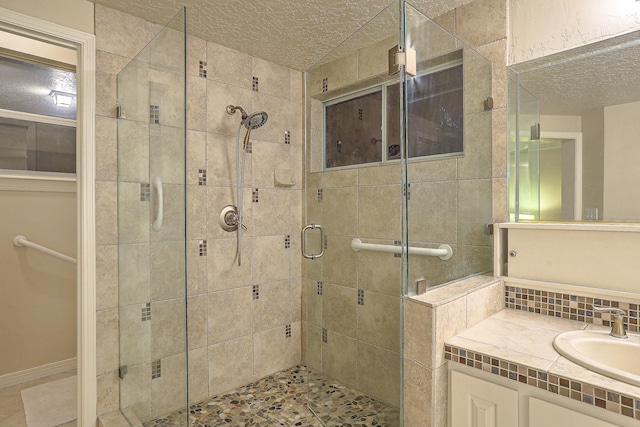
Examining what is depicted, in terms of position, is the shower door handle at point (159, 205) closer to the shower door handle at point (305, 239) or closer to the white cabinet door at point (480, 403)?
the shower door handle at point (305, 239)

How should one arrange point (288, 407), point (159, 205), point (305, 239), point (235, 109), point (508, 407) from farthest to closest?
point (235, 109) < point (288, 407) < point (305, 239) < point (159, 205) < point (508, 407)

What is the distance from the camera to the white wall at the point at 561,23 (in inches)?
58.0

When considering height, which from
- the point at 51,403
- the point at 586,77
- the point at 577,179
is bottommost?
the point at 51,403

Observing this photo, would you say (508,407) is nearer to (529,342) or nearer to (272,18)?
(529,342)

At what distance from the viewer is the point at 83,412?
6.05 feet

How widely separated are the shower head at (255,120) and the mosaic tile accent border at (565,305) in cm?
173

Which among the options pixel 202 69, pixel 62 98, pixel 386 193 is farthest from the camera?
pixel 62 98

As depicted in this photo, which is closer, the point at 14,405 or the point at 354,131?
the point at 354,131

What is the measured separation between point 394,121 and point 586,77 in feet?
3.15

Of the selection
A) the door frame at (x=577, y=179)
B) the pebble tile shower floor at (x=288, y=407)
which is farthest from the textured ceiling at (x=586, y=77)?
the pebble tile shower floor at (x=288, y=407)

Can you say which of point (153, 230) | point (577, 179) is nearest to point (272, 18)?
point (153, 230)

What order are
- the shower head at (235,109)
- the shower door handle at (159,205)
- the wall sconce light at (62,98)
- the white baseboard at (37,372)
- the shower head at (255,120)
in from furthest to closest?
the wall sconce light at (62,98) → the white baseboard at (37,372) → the shower head at (235,109) → the shower head at (255,120) → the shower door handle at (159,205)

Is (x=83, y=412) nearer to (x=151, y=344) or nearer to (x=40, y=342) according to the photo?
(x=151, y=344)

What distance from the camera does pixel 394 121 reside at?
4.78ft
